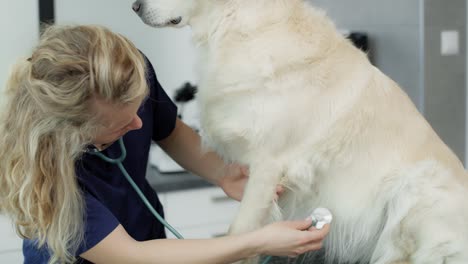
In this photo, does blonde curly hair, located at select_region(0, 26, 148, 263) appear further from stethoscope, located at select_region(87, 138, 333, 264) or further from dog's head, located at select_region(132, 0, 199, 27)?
dog's head, located at select_region(132, 0, 199, 27)

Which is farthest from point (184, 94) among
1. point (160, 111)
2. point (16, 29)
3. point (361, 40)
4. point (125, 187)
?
point (125, 187)

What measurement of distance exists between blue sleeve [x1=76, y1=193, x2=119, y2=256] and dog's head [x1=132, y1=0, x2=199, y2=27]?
46 cm

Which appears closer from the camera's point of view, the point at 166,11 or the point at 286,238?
the point at 286,238

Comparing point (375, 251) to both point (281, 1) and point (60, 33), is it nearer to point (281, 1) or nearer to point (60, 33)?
point (281, 1)

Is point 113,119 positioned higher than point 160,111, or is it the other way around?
point 113,119

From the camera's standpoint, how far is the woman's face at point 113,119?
38.8 inches

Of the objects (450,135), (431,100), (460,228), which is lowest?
(450,135)

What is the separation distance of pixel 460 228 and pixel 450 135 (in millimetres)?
1443

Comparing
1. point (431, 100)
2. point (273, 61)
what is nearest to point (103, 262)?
point (273, 61)

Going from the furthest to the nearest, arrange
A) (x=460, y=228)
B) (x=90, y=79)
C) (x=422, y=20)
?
(x=422, y=20) < (x=460, y=228) < (x=90, y=79)

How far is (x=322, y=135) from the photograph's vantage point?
1197 mm

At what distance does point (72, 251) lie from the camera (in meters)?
1.00

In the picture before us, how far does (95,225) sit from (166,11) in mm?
522

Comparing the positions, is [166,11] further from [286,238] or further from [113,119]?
[286,238]
